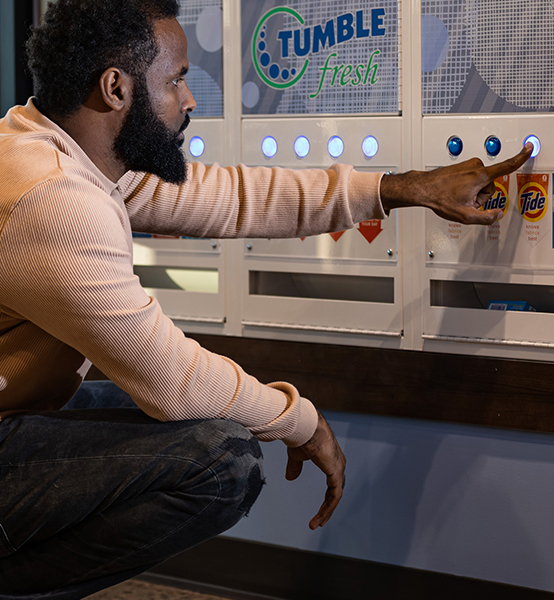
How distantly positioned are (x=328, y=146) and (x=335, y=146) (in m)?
0.02

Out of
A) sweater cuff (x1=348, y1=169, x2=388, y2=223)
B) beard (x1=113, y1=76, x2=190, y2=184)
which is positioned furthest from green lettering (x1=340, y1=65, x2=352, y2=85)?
beard (x1=113, y1=76, x2=190, y2=184)

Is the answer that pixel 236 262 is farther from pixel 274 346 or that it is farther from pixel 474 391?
pixel 474 391

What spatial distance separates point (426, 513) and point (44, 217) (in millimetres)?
1159

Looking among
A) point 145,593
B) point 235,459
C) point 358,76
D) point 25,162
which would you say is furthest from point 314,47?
point 145,593

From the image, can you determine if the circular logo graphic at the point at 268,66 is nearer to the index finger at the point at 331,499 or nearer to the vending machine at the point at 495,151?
the vending machine at the point at 495,151

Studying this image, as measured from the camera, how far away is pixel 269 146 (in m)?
1.68

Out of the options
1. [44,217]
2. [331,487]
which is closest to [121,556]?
[331,487]

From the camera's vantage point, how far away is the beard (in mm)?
1132

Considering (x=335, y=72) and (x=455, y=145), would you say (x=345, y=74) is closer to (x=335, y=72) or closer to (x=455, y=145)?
(x=335, y=72)

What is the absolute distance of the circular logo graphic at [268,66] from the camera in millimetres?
1632

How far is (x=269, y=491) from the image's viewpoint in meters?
1.82

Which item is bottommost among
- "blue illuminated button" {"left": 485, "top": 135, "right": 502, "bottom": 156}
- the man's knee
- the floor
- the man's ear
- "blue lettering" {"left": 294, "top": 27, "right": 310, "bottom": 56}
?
the floor

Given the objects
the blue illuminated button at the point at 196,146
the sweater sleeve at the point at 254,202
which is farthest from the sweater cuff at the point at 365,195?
the blue illuminated button at the point at 196,146

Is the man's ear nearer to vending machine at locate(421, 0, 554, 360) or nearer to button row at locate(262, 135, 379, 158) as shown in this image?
button row at locate(262, 135, 379, 158)
